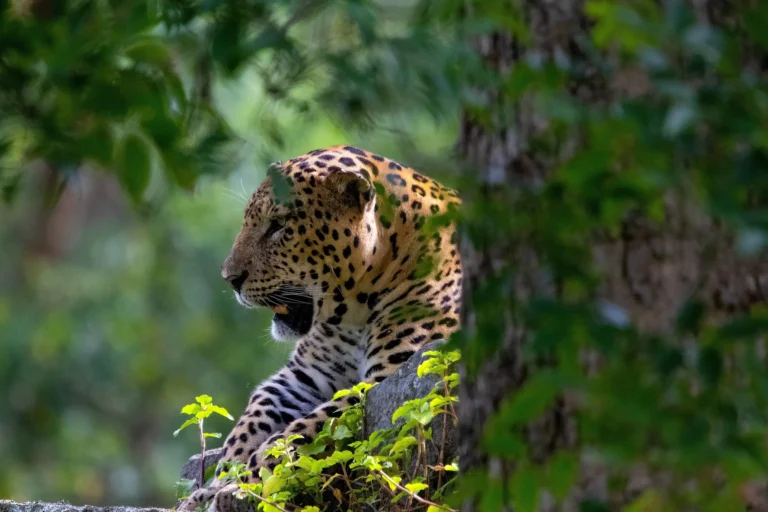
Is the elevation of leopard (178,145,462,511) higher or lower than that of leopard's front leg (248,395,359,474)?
higher

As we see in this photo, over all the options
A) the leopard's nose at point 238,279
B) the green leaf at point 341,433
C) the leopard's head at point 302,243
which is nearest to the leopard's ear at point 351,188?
the leopard's head at point 302,243

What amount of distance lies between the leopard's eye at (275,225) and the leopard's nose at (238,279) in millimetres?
242

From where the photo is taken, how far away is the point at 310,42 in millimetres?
2316

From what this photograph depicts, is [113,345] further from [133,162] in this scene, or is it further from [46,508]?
[133,162]

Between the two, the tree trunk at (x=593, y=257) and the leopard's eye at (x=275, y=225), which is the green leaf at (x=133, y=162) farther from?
the leopard's eye at (x=275, y=225)

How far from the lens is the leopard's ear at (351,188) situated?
6.22 m

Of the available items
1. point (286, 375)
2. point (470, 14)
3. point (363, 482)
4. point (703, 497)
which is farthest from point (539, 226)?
point (286, 375)

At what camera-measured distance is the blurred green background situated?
18844 millimetres

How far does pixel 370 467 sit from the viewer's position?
13.5 ft

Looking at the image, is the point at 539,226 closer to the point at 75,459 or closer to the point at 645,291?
the point at 645,291

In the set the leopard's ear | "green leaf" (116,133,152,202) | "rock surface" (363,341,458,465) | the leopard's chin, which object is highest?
the leopard's ear

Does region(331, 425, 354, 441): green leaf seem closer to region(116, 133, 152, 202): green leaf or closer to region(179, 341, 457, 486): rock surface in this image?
region(179, 341, 457, 486): rock surface

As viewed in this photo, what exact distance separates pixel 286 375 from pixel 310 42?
4514mm

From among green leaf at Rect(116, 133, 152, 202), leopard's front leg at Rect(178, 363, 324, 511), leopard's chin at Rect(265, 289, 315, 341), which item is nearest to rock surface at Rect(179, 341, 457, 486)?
leopard's front leg at Rect(178, 363, 324, 511)
